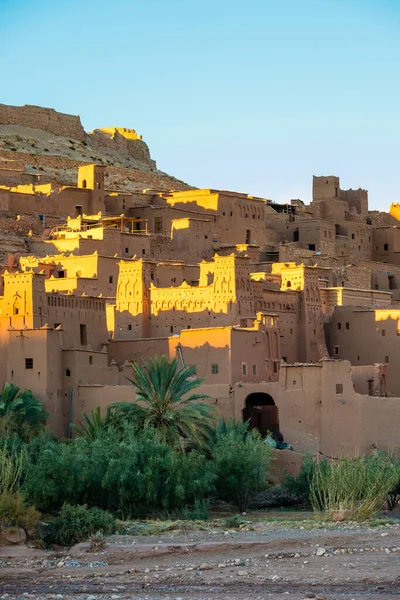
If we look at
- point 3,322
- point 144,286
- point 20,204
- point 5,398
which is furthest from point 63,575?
point 20,204

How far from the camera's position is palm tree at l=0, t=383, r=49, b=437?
4066 cm

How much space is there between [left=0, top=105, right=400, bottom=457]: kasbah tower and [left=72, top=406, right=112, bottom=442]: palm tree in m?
1.37

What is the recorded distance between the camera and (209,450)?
128 ft

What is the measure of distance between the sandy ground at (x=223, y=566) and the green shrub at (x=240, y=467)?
3.98 m

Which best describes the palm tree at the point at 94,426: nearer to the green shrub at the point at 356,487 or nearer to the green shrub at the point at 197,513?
the green shrub at the point at 197,513

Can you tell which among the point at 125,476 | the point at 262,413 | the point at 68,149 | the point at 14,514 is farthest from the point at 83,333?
the point at 68,149

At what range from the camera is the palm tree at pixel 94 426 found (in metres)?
39.6

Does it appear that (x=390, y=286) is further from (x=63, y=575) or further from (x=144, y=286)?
(x=63, y=575)

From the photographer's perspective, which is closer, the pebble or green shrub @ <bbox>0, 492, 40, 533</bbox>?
the pebble

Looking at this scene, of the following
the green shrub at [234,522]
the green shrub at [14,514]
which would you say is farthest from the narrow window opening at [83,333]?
the green shrub at [14,514]

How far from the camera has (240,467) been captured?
38.1 m

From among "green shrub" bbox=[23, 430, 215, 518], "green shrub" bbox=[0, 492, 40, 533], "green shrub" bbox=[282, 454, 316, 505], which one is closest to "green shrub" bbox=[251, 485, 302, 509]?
"green shrub" bbox=[282, 454, 316, 505]

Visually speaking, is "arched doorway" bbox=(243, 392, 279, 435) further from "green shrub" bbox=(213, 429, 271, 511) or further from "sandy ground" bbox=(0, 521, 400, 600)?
"sandy ground" bbox=(0, 521, 400, 600)

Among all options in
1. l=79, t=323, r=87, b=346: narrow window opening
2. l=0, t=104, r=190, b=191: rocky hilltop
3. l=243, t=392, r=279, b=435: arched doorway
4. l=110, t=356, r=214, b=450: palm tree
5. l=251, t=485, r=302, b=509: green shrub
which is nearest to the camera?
l=110, t=356, r=214, b=450: palm tree
